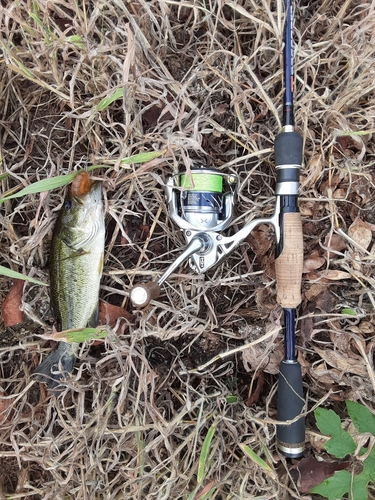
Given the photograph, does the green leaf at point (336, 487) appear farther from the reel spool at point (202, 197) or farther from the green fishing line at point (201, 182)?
the green fishing line at point (201, 182)

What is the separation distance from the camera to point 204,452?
5.65 ft

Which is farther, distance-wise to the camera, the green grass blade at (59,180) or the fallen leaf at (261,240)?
the fallen leaf at (261,240)

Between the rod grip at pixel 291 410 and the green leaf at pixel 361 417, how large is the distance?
191 mm

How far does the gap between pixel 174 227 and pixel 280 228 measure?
50 centimetres

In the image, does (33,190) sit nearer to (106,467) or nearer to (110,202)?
(110,202)

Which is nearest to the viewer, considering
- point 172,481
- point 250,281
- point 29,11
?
point 29,11

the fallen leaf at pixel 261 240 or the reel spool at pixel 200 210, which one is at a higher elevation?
the reel spool at pixel 200 210

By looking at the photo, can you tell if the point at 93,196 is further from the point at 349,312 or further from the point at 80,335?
the point at 349,312

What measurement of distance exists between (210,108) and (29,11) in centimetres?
83

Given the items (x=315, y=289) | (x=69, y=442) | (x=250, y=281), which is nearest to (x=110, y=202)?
(x=250, y=281)

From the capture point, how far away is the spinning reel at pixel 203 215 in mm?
1620

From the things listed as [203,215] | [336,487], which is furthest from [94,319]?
[336,487]

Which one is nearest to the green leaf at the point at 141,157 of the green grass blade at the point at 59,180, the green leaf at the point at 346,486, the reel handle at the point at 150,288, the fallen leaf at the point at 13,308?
the green grass blade at the point at 59,180

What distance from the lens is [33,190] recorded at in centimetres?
168
